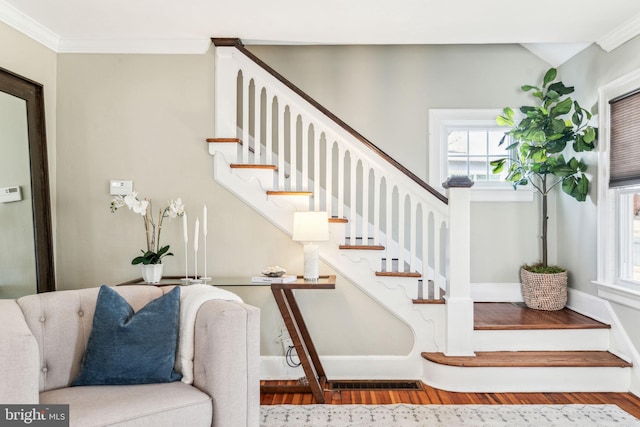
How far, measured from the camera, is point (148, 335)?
1973mm

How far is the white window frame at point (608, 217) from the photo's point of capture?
3.17m

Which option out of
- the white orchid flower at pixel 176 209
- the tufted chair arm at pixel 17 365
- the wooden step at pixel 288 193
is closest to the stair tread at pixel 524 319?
the wooden step at pixel 288 193

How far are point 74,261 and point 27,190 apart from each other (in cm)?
64

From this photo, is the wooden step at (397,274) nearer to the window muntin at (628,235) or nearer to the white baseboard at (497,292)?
the white baseboard at (497,292)

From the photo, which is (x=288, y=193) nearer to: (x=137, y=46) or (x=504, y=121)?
(x=137, y=46)

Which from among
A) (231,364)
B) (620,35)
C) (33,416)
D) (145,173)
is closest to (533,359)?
(231,364)

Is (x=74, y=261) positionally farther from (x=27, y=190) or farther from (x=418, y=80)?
(x=418, y=80)

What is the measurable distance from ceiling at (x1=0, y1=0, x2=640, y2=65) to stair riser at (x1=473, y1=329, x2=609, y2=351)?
222 centimetres

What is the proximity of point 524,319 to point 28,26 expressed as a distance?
4336 mm

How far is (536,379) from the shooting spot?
3043mm

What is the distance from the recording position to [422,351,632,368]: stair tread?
9.93 ft

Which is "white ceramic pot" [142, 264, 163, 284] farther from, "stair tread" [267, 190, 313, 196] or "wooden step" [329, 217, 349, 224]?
"wooden step" [329, 217, 349, 224]

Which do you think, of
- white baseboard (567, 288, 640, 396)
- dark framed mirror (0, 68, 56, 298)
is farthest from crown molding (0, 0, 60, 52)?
white baseboard (567, 288, 640, 396)

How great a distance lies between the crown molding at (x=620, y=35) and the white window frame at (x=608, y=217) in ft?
0.92
